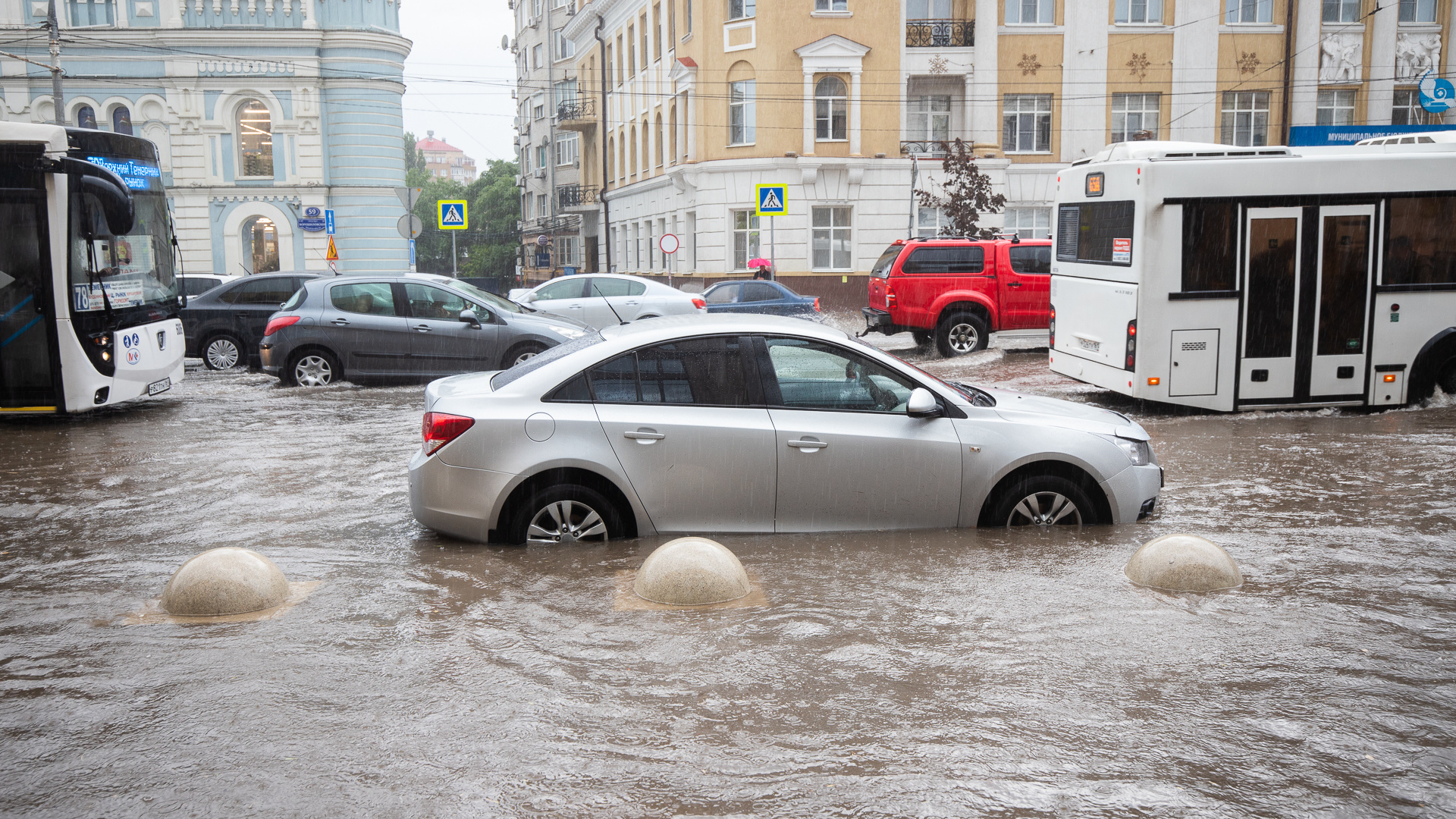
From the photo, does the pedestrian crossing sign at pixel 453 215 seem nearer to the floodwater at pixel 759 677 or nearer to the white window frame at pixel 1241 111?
the floodwater at pixel 759 677

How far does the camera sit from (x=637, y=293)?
20531 mm

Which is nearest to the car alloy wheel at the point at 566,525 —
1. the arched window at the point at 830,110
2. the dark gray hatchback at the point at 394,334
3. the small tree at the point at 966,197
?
the dark gray hatchback at the point at 394,334

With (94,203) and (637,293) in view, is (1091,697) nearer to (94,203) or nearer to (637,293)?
(94,203)

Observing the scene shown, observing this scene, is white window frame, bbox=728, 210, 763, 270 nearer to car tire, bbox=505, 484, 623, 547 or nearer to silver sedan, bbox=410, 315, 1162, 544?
silver sedan, bbox=410, 315, 1162, 544

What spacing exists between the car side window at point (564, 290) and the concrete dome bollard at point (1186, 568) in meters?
15.6

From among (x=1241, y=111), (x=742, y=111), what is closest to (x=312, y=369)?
(x=742, y=111)

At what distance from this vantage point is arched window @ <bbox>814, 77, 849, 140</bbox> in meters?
33.9

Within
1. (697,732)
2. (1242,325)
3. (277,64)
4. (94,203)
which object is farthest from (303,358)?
(277,64)

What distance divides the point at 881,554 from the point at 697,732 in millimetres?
2452

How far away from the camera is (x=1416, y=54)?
34.3 meters

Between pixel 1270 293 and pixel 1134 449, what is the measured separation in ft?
19.7

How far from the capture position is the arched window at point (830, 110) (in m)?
33.9

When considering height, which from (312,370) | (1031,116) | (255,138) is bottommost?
(312,370)

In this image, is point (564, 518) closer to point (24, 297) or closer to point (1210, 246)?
point (1210, 246)
